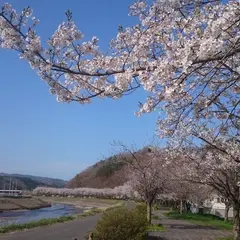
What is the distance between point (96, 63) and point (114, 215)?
9594mm

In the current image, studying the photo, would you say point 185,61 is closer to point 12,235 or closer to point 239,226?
point 239,226

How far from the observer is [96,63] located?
7039 millimetres

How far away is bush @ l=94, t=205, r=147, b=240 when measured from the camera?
577 inches

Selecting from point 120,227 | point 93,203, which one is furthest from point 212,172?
point 93,203

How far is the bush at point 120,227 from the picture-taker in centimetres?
1466

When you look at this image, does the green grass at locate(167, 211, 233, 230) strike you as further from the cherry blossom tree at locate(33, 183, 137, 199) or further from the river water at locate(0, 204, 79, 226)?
the cherry blossom tree at locate(33, 183, 137, 199)

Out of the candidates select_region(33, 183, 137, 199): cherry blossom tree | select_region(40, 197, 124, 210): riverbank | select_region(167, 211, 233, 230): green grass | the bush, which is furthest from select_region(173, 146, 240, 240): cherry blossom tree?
select_region(33, 183, 137, 199): cherry blossom tree

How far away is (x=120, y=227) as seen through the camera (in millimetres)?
14875

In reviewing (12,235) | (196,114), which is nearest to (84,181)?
(12,235)

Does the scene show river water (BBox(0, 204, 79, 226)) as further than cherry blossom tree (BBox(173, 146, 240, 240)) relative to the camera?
Yes

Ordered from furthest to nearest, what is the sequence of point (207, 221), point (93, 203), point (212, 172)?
point (93, 203) < point (207, 221) < point (212, 172)

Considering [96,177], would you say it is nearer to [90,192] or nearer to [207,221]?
[90,192]

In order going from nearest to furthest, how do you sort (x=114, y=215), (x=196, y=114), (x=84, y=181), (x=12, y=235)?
(x=196, y=114)
(x=114, y=215)
(x=12, y=235)
(x=84, y=181)

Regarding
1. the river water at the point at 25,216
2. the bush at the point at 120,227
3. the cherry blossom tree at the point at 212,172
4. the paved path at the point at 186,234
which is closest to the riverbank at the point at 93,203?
the river water at the point at 25,216
